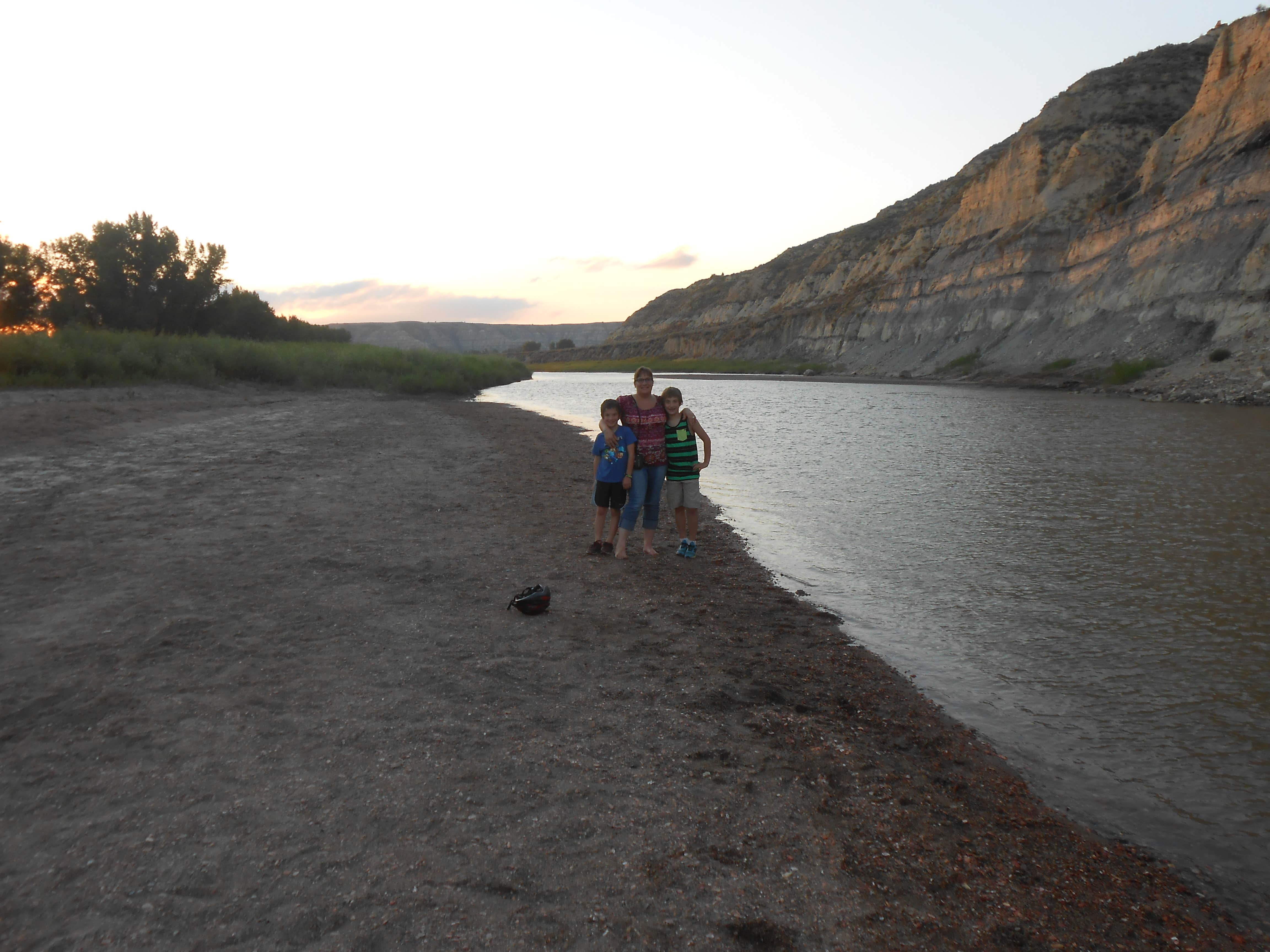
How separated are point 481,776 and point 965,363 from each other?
199 feet

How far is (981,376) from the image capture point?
52719 millimetres

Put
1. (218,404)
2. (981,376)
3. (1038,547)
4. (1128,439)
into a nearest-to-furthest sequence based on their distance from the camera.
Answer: (1038,547) < (1128,439) < (218,404) < (981,376)

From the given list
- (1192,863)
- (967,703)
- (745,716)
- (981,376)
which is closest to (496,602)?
(745,716)

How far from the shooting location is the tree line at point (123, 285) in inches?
1251

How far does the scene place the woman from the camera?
26.5 feet

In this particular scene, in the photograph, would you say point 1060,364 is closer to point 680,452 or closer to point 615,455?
point 680,452

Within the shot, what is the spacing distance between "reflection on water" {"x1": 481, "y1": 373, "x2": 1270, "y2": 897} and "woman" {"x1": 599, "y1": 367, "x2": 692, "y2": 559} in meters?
1.74

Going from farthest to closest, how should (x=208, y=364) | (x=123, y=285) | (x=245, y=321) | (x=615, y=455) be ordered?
1. (x=245, y=321)
2. (x=123, y=285)
3. (x=208, y=364)
4. (x=615, y=455)

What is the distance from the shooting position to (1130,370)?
1516 inches

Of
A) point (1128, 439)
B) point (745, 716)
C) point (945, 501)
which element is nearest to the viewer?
point (745, 716)

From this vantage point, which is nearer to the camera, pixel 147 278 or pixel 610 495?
pixel 610 495

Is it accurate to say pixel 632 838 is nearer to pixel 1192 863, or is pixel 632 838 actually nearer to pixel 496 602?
pixel 1192 863

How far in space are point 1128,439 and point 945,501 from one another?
10.9 m

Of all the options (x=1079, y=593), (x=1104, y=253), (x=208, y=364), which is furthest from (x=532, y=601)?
(x=1104, y=253)
